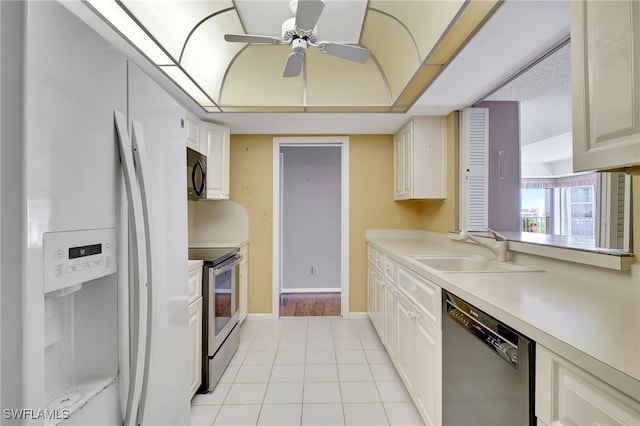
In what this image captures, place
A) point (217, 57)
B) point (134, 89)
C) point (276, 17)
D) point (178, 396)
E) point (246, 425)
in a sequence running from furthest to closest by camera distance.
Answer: point (217, 57), point (276, 17), point (246, 425), point (178, 396), point (134, 89)

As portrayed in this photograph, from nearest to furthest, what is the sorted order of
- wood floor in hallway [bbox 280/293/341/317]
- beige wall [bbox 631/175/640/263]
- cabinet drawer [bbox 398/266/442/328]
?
beige wall [bbox 631/175/640/263], cabinet drawer [bbox 398/266/442/328], wood floor in hallway [bbox 280/293/341/317]

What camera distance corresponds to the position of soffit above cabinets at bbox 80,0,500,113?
1601 millimetres

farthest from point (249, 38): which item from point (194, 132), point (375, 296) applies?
point (375, 296)

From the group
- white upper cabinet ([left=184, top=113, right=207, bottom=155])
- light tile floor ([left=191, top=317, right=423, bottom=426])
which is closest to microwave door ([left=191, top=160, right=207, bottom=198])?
white upper cabinet ([left=184, top=113, right=207, bottom=155])

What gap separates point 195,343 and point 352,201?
7.28ft

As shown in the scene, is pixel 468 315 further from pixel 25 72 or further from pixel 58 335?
pixel 25 72

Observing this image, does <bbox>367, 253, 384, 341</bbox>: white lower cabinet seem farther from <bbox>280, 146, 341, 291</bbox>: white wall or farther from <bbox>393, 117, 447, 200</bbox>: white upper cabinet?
<bbox>280, 146, 341, 291</bbox>: white wall

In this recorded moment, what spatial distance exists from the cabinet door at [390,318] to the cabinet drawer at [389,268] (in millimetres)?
55

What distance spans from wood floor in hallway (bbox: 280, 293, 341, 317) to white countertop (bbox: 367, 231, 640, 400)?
2.32 m

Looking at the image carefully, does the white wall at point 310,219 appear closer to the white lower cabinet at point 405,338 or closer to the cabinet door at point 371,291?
the cabinet door at point 371,291

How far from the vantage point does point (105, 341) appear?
0.72 meters

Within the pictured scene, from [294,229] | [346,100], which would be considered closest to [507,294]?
[346,100]

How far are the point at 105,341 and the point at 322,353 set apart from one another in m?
2.13

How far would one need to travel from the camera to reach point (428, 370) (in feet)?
4.98
